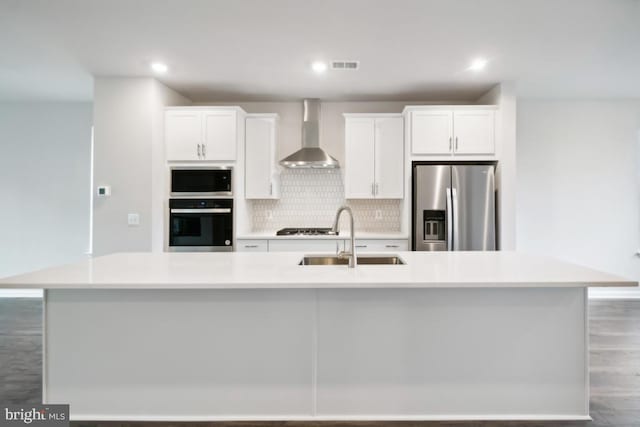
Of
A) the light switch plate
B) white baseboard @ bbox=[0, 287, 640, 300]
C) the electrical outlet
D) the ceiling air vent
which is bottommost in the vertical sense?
white baseboard @ bbox=[0, 287, 640, 300]

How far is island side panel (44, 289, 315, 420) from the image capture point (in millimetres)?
2104

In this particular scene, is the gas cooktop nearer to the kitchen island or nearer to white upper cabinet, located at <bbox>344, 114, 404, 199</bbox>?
white upper cabinet, located at <bbox>344, 114, 404, 199</bbox>

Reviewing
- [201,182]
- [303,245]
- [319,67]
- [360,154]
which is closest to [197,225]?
[201,182]

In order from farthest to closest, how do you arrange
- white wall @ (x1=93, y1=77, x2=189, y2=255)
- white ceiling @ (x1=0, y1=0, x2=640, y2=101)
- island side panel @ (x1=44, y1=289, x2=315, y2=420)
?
1. white wall @ (x1=93, y1=77, x2=189, y2=255)
2. white ceiling @ (x1=0, y1=0, x2=640, y2=101)
3. island side panel @ (x1=44, y1=289, x2=315, y2=420)

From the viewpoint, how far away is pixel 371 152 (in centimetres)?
471

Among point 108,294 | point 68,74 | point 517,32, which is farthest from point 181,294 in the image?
point 68,74

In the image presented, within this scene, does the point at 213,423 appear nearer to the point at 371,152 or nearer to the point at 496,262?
the point at 496,262

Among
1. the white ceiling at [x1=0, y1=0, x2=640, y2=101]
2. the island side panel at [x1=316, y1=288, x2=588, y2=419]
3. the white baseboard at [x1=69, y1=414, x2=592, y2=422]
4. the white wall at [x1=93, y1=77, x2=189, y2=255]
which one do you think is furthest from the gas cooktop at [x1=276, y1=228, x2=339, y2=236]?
the white baseboard at [x1=69, y1=414, x2=592, y2=422]

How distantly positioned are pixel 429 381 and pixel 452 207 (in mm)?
2493

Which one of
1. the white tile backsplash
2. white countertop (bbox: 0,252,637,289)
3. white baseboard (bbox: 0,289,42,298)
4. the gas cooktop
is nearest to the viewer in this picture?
white countertop (bbox: 0,252,637,289)

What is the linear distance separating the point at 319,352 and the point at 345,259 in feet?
2.89

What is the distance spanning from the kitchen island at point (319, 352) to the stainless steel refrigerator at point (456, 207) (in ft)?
7.13

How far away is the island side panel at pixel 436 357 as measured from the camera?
2117mm

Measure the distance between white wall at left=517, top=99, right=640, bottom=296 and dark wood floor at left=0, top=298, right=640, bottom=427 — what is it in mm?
840
